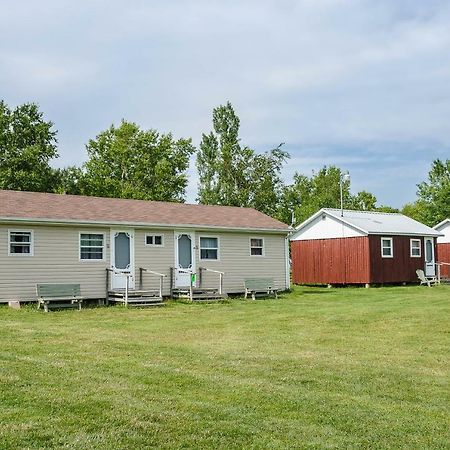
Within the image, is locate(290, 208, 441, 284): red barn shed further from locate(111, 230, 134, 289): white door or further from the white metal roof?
locate(111, 230, 134, 289): white door

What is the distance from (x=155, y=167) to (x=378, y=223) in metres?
23.1

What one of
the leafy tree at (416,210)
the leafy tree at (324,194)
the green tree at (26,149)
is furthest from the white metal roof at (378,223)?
the leafy tree at (324,194)

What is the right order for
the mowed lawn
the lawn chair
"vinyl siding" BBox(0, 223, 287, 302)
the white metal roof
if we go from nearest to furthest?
the mowed lawn < "vinyl siding" BBox(0, 223, 287, 302) < the white metal roof < the lawn chair

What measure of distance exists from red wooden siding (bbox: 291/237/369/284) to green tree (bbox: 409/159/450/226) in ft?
91.8

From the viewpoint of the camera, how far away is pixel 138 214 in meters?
23.0

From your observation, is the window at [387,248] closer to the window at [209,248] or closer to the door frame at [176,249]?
the window at [209,248]

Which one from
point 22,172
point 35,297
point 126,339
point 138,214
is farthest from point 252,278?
point 22,172

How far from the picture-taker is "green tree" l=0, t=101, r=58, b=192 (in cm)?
4203

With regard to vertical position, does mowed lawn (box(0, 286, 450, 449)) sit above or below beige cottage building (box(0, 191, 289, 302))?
below

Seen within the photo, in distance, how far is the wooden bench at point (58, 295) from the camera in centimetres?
1883

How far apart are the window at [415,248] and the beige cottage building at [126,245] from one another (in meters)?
9.40

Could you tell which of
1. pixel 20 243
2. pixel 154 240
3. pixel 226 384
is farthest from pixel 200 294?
pixel 226 384

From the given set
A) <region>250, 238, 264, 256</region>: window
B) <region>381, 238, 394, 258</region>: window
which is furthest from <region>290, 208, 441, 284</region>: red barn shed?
<region>250, 238, 264, 256</region>: window

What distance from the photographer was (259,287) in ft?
79.2
